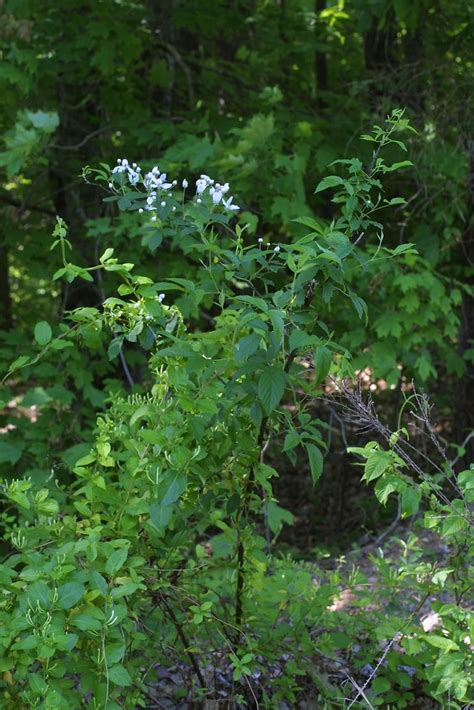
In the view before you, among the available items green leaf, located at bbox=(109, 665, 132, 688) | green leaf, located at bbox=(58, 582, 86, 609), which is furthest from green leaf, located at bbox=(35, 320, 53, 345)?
green leaf, located at bbox=(109, 665, 132, 688)

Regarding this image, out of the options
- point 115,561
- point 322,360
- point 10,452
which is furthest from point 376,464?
point 10,452

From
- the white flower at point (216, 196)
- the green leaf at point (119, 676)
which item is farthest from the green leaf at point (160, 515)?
the white flower at point (216, 196)

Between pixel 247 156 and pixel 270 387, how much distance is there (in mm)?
2981

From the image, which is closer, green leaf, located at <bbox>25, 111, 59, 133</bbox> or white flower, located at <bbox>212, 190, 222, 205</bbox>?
→ white flower, located at <bbox>212, 190, 222, 205</bbox>

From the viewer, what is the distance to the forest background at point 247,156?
521cm

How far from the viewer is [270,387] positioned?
239 centimetres

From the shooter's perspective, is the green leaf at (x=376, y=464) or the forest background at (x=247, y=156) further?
the forest background at (x=247, y=156)

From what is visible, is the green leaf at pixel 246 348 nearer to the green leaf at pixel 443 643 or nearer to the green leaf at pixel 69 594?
the green leaf at pixel 69 594

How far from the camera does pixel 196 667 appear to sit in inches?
118

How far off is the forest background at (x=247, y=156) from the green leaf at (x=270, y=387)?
2340 mm

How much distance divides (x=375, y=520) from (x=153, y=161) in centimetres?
307

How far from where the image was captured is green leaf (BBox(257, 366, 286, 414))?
2.37m

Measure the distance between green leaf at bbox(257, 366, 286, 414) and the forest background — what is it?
2.34 m

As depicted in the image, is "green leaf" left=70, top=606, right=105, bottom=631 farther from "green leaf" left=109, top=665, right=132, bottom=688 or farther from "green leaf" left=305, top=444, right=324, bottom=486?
"green leaf" left=305, top=444, right=324, bottom=486
